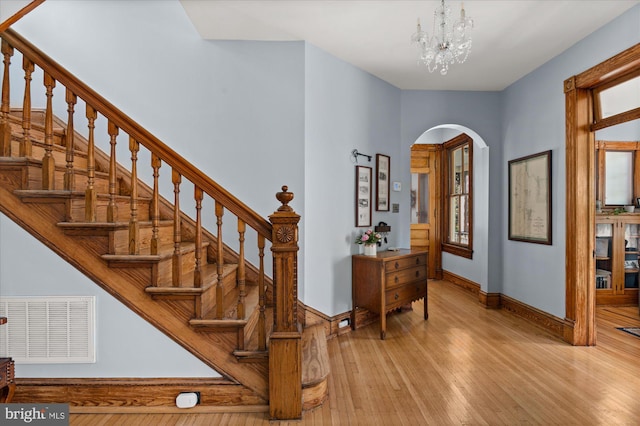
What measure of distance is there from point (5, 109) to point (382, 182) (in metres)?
3.51

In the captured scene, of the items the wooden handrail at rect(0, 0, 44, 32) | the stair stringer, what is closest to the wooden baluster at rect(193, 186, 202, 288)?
the stair stringer

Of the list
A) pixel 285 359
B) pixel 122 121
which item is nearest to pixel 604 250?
pixel 285 359

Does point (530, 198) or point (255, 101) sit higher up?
point (255, 101)

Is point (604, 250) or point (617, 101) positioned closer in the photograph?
point (617, 101)

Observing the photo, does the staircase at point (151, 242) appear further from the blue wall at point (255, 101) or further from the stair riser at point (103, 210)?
the blue wall at point (255, 101)

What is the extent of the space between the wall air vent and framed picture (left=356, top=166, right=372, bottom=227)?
268cm

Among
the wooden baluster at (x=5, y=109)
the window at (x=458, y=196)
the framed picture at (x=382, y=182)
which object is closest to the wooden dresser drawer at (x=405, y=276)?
the framed picture at (x=382, y=182)

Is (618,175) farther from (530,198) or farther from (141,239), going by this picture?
(141,239)

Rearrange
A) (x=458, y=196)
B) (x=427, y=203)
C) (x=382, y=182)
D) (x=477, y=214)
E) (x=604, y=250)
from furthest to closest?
(x=427, y=203) < (x=458, y=196) < (x=477, y=214) < (x=604, y=250) < (x=382, y=182)

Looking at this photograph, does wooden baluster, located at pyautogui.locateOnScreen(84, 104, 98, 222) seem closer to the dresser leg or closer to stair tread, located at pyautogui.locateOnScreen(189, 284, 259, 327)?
stair tread, located at pyautogui.locateOnScreen(189, 284, 259, 327)

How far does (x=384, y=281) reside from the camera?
376 centimetres

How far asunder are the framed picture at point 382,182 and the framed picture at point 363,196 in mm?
182

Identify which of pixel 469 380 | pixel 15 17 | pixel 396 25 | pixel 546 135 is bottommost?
pixel 469 380

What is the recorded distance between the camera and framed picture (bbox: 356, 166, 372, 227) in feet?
13.6
